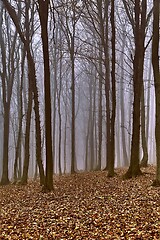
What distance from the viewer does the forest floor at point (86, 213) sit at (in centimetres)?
579

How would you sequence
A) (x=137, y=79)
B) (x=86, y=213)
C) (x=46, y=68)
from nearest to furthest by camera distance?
(x=86, y=213) < (x=46, y=68) < (x=137, y=79)

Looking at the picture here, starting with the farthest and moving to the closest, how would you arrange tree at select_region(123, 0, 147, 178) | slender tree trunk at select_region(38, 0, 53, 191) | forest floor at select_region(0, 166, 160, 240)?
tree at select_region(123, 0, 147, 178), slender tree trunk at select_region(38, 0, 53, 191), forest floor at select_region(0, 166, 160, 240)

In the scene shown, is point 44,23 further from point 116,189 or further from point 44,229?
point 44,229

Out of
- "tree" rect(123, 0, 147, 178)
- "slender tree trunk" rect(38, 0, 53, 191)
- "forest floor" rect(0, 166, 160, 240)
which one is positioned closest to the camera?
"forest floor" rect(0, 166, 160, 240)

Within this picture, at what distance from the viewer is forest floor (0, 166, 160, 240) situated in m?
5.79

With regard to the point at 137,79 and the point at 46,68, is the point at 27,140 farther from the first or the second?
the point at 137,79

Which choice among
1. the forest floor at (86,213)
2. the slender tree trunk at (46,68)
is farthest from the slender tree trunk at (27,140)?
the slender tree trunk at (46,68)

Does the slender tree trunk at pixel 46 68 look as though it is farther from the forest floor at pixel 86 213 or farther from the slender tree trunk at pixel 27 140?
the slender tree trunk at pixel 27 140

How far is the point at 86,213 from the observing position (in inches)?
277

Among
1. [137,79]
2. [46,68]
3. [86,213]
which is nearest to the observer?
[86,213]

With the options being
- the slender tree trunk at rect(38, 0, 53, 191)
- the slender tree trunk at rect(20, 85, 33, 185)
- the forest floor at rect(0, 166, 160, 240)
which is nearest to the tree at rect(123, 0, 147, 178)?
the forest floor at rect(0, 166, 160, 240)

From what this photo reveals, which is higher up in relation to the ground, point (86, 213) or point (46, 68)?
point (46, 68)

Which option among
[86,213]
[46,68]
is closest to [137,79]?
[46,68]

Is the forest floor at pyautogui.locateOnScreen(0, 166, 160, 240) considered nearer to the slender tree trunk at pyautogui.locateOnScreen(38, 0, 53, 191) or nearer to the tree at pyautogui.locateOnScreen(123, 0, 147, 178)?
the tree at pyautogui.locateOnScreen(123, 0, 147, 178)
